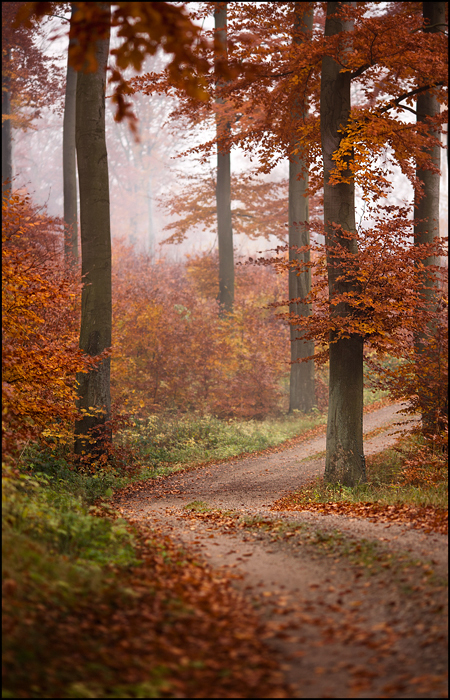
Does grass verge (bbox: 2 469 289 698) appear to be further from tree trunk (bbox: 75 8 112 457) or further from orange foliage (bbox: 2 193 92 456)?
tree trunk (bbox: 75 8 112 457)

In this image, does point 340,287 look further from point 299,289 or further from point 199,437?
point 299,289

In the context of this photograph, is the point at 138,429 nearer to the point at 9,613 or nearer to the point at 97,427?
the point at 97,427

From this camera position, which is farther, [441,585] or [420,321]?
[420,321]

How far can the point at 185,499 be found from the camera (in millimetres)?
9047

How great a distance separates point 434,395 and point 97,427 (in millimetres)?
5836

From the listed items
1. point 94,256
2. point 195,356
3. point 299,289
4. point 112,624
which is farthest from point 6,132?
point 112,624

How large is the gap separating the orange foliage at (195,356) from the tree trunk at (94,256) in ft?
12.2

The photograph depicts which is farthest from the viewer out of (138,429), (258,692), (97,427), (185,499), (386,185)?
(138,429)

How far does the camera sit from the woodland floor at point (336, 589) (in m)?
3.17

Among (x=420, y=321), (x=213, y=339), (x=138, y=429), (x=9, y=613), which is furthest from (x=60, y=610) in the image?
(x=213, y=339)

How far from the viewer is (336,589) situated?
13.9 ft

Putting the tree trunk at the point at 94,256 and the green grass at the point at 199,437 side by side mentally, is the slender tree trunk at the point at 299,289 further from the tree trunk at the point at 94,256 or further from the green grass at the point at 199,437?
the tree trunk at the point at 94,256

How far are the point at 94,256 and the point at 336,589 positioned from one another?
308 inches

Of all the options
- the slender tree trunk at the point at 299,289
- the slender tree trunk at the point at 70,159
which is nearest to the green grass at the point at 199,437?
the slender tree trunk at the point at 299,289
